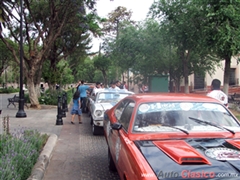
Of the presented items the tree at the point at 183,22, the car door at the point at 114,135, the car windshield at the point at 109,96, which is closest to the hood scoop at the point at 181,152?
the car door at the point at 114,135

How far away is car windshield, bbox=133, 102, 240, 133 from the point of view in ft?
13.8

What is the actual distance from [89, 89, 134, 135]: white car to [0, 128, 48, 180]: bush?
9.21ft

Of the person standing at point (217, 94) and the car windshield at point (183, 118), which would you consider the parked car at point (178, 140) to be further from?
the person standing at point (217, 94)

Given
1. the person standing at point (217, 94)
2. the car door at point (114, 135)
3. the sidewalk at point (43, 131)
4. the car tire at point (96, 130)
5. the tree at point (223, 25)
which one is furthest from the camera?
the tree at point (223, 25)

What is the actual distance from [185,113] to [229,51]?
11.0 metres

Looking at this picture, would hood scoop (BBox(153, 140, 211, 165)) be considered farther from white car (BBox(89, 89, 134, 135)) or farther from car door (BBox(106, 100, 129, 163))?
white car (BBox(89, 89, 134, 135))

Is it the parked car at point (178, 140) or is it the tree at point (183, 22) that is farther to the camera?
the tree at point (183, 22)

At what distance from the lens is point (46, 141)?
7957mm

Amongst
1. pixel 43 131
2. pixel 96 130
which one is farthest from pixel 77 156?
pixel 43 131

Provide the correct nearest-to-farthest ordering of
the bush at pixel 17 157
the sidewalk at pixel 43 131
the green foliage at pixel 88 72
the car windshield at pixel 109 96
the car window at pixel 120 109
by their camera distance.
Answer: the bush at pixel 17 157 < the sidewalk at pixel 43 131 < the car window at pixel 120 109 < the car windshield at pixel 109 96 < the green foliage at pixel 88 72

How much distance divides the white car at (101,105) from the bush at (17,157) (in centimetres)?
281

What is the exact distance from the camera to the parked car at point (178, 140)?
9.78ft

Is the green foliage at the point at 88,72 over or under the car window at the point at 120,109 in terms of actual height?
over

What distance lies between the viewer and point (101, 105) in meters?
9.89
